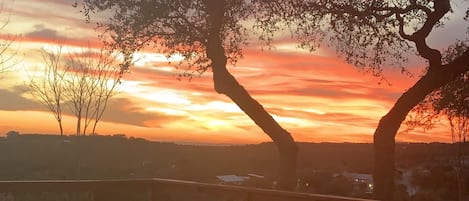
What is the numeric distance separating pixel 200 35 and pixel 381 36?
9.98 feet

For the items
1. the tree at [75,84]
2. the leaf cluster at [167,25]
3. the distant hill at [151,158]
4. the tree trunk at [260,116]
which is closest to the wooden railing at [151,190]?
the tree trunk at [260,116]

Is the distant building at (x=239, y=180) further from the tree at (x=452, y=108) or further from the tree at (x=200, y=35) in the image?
the tree at (x=200, y=35)

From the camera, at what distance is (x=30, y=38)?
17.0 meters

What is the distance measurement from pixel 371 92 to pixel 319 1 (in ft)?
16.4

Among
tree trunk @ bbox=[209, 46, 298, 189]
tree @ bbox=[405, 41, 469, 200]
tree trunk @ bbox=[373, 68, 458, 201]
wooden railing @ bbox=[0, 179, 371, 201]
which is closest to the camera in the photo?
wooden railing @ bbox=[0, 179, 371, 201]

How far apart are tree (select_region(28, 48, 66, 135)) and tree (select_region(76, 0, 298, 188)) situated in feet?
25.3

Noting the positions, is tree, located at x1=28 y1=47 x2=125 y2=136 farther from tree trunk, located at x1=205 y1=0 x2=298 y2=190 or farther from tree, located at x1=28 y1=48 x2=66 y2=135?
Answer: tree trunk, located at x1=205 y1=0 x2=298 y2=190

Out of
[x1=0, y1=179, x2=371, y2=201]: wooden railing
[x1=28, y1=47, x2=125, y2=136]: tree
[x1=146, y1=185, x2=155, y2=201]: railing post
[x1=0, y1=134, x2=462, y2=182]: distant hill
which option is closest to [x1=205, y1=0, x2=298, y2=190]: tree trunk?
[x1=0, y1=179, x2=371, y2=201]: wooden railing

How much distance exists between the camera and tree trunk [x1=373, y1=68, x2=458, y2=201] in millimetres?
11047

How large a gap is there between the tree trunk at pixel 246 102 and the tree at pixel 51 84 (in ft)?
28.5

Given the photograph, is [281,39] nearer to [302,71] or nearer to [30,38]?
[302,71]

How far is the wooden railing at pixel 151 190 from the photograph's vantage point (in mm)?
8383

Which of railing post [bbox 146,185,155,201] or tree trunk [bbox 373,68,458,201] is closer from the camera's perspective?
railing post [bbox 146,185,155,201]

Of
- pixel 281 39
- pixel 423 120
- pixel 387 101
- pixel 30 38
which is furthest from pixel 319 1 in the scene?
pixel 423 120
